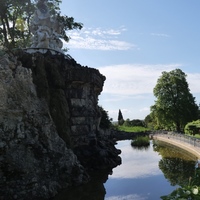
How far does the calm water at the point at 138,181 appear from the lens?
45.2 ft

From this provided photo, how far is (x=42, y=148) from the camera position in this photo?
44.9 feet

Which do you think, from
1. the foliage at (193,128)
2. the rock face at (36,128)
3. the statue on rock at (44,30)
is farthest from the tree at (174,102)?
the rock face at (36,128)

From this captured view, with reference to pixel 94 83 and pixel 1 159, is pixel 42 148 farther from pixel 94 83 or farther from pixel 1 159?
pixel 94 83

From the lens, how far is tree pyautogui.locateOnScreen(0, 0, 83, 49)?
97.7 ft

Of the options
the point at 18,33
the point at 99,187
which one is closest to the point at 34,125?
the point at 99,187

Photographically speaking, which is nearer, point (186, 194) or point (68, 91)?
point (186, 194)

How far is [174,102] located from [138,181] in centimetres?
3605

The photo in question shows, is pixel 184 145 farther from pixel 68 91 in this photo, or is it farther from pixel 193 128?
pixel 68 91

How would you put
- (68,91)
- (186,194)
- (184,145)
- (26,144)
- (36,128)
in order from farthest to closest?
(184,145), (68,91), (36,128), (26,144), (186,194)

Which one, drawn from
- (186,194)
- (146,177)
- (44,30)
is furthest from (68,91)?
(186,194)

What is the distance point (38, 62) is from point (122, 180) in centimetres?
845

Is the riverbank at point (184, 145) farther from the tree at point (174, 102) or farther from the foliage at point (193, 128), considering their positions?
the tree at point (174, 102)

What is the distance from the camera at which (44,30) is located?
21531 millimetres

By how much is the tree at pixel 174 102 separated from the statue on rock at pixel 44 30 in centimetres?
3246
